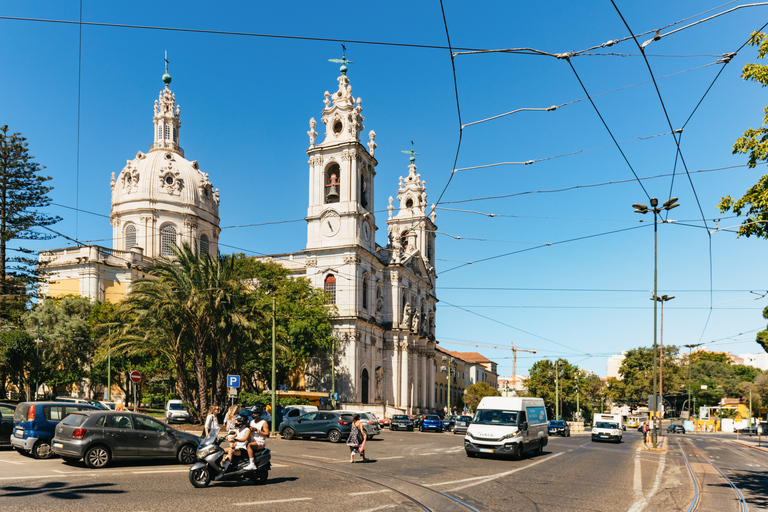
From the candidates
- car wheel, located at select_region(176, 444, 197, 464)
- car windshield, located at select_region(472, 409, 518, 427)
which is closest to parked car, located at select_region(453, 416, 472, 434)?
car windshield, located at select_region(472, 409, 518, 427)

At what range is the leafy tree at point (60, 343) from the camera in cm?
5044

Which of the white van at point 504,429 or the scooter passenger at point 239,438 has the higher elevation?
the scooter passenger at point 239,438

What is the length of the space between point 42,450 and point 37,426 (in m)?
0.62

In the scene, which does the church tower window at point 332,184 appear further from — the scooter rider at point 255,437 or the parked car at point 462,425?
the scooter rider at point 255,437

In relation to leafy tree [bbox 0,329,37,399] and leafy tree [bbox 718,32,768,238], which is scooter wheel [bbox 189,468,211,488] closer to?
leafy tree [bbox 718,32,768,238]

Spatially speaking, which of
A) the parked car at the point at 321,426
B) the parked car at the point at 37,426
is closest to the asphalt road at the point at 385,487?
the parked car at the point at 37,426

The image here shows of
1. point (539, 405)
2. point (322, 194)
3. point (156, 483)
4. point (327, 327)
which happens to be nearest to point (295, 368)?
point (327, 327)

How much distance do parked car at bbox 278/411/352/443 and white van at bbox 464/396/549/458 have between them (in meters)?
8.58

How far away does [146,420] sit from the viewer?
638 inches

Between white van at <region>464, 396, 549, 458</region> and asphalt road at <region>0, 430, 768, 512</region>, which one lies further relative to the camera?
white van at <region>464, 396, 549, 458</region>

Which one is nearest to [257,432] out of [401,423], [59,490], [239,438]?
[239,438]

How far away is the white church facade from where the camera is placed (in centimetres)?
6097

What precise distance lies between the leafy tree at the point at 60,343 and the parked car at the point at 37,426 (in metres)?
35.5

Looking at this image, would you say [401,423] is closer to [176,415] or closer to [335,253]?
[176,415]
